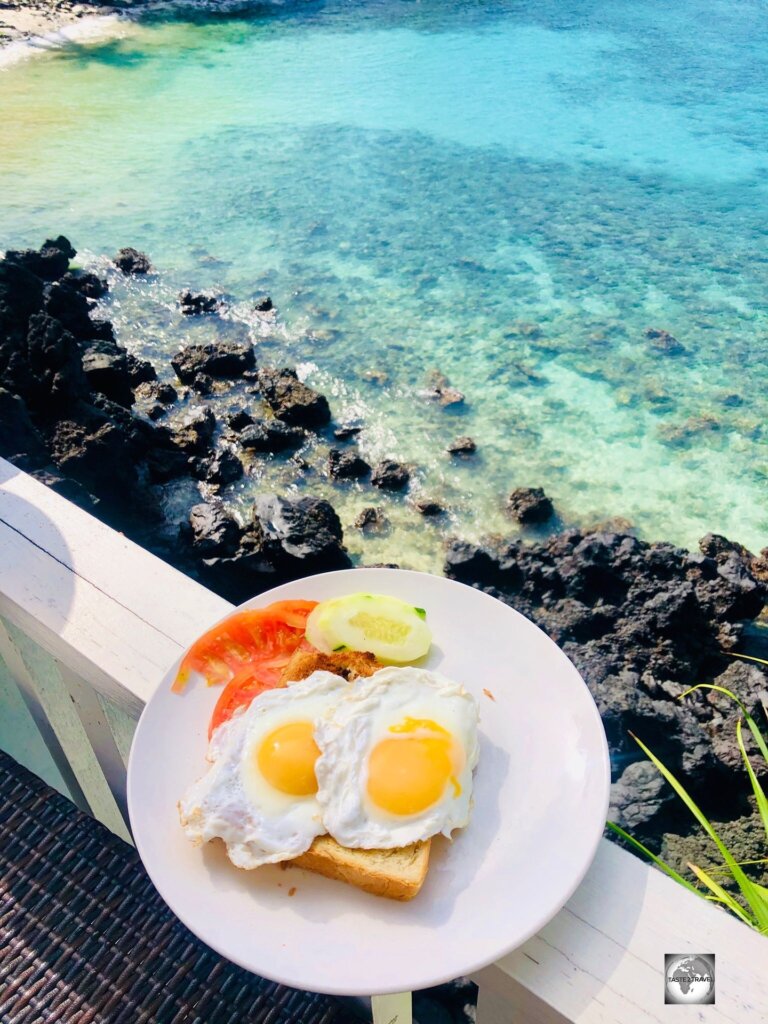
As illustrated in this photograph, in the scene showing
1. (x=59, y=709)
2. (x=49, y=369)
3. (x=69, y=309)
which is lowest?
(x=69, y=309)

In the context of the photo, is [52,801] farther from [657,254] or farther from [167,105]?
[167,105]

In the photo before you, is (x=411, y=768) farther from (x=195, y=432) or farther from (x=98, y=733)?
(x=195, y=432)

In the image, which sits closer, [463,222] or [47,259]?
[47,259]

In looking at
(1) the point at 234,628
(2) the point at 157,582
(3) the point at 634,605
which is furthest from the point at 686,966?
(3) the point at 634,605

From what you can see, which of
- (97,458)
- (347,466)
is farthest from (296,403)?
(97,458)

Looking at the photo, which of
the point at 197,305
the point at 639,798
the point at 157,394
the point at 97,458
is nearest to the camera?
the point at 639,798

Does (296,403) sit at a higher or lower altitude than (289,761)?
lower

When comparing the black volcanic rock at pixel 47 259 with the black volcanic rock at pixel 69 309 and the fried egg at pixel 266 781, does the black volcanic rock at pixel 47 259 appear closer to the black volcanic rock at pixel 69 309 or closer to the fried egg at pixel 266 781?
the black volcanic rock at pixel 69 309

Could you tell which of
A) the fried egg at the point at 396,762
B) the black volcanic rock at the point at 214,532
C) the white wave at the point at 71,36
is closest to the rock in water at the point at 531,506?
the black volcanic rock at the point at 214,532
